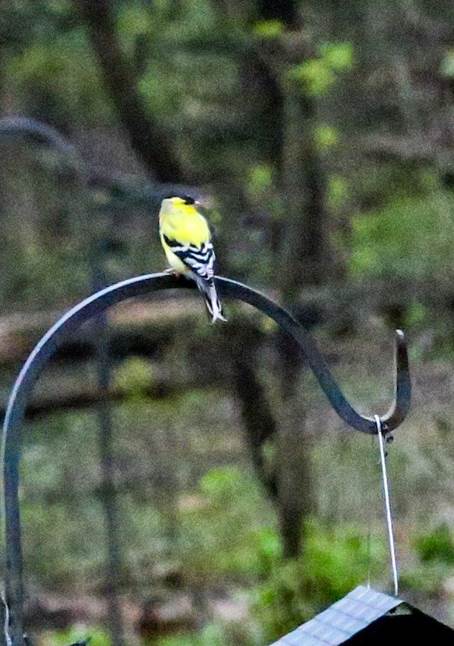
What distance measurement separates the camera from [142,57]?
5.77 meters

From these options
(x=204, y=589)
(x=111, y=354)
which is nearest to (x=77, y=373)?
(x=111, y=354)

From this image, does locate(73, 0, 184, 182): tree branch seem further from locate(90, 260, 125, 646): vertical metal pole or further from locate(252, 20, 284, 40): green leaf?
locate(90, 260, 125, 646): vertical metal pole

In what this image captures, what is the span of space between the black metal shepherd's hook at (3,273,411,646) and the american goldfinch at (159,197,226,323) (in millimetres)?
200

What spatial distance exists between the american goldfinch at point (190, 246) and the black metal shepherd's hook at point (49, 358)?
7.9 inches

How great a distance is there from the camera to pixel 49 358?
79.4 inches

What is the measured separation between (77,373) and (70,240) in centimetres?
98

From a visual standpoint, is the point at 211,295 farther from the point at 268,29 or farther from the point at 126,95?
the point at 126,95

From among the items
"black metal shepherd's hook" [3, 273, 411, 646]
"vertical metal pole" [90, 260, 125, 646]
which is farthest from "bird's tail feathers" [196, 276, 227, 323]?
"vertical metal pole" [90, 260, 125, 646]

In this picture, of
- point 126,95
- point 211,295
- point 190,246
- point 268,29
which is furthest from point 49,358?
point 126,95

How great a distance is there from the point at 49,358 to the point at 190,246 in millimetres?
848

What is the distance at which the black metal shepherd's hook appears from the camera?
1862mm

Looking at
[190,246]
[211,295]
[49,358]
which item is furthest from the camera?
[190,246]

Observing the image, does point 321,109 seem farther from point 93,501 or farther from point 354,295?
point 93,501

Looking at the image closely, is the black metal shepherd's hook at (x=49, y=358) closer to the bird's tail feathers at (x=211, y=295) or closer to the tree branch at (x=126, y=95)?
the bird's tail feathers at (x=211, y=295)
